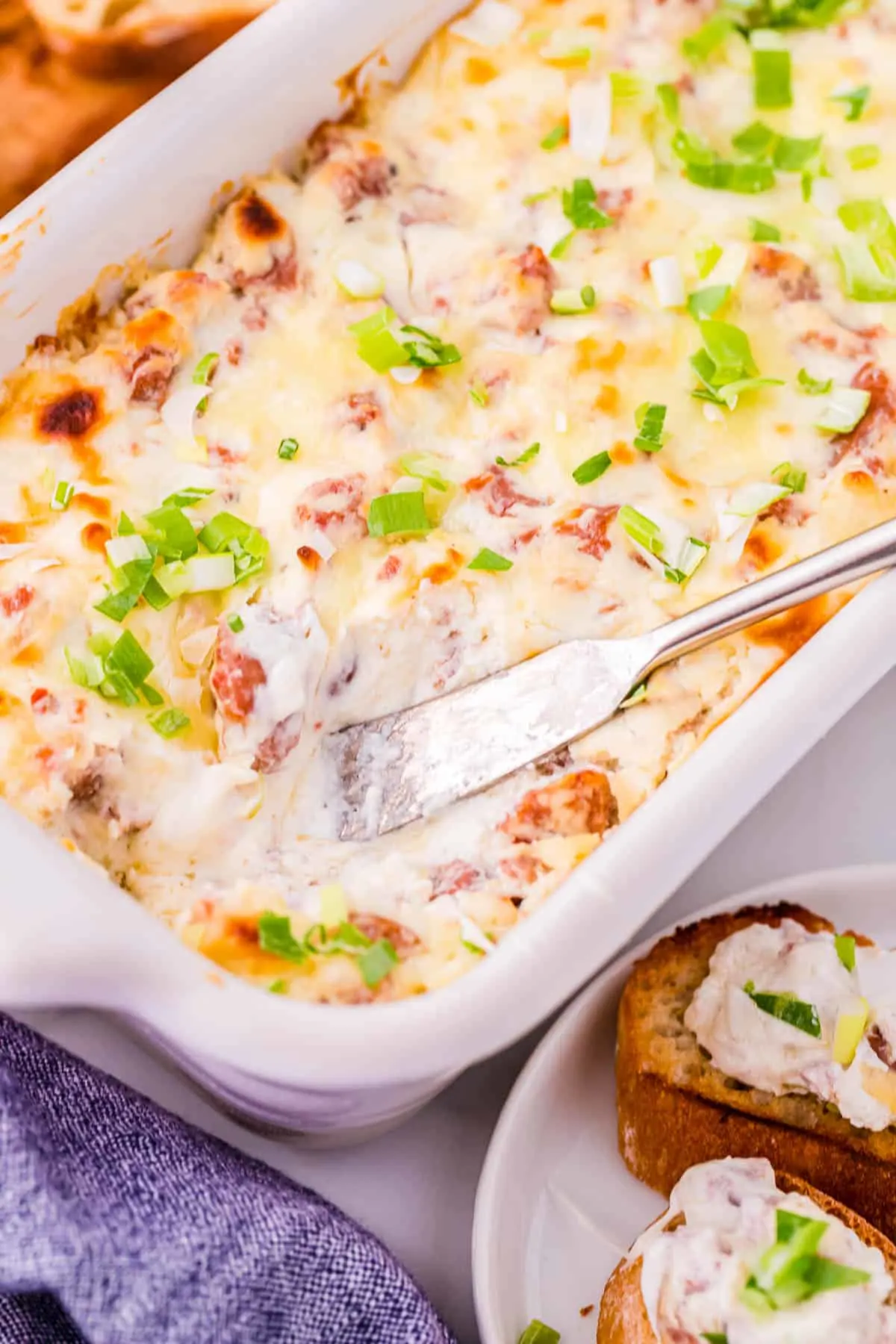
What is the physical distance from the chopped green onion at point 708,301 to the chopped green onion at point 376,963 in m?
1.03

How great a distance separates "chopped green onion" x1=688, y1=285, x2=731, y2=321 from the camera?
216 cm

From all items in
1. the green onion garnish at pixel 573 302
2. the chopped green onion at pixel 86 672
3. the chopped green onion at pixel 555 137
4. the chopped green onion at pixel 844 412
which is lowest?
the chopped green onion at pixel 844 412

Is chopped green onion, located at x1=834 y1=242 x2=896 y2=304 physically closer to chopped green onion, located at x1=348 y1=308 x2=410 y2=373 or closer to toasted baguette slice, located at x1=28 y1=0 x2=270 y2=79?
chopped green onion, located at x1=348 y1=308 x2=410 y2=373

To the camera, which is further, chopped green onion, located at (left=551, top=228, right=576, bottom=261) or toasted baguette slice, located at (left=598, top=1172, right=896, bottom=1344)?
chopped green onion, located at (left=551, top=228, right=576, bottom=261)

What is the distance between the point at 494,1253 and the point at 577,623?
2.60ft

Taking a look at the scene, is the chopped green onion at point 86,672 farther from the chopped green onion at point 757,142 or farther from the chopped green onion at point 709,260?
the chopped green onion at point 757,142

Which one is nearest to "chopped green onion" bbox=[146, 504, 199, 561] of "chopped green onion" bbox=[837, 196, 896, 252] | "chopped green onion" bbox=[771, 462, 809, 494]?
"chopped green onion" bbox=[771, 462, 809, 494]

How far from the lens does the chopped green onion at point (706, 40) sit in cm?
245

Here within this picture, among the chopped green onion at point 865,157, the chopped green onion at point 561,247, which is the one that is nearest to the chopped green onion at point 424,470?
the chopped green onion at point 561,247

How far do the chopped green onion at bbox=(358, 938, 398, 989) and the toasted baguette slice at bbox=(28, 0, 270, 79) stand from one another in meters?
1.41

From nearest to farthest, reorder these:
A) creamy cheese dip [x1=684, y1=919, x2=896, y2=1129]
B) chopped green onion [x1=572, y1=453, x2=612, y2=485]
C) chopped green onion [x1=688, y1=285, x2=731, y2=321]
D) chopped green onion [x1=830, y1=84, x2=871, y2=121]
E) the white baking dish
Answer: the white baking dish → creamy cheese dip [x1=684, y1=919, x2=896, y2=1129] → chopped green onion [x1=572, y1=453, x2=612, y2=485] → chopped green onion [x1=688, y1=285, x2=731, y2=321] → chopped green onion [x1=830, y1=84, x2=871, y2=121]

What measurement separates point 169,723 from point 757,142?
1301mm

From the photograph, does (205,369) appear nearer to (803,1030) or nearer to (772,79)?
(772,79)

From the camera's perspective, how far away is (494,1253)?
1909 millimetres
